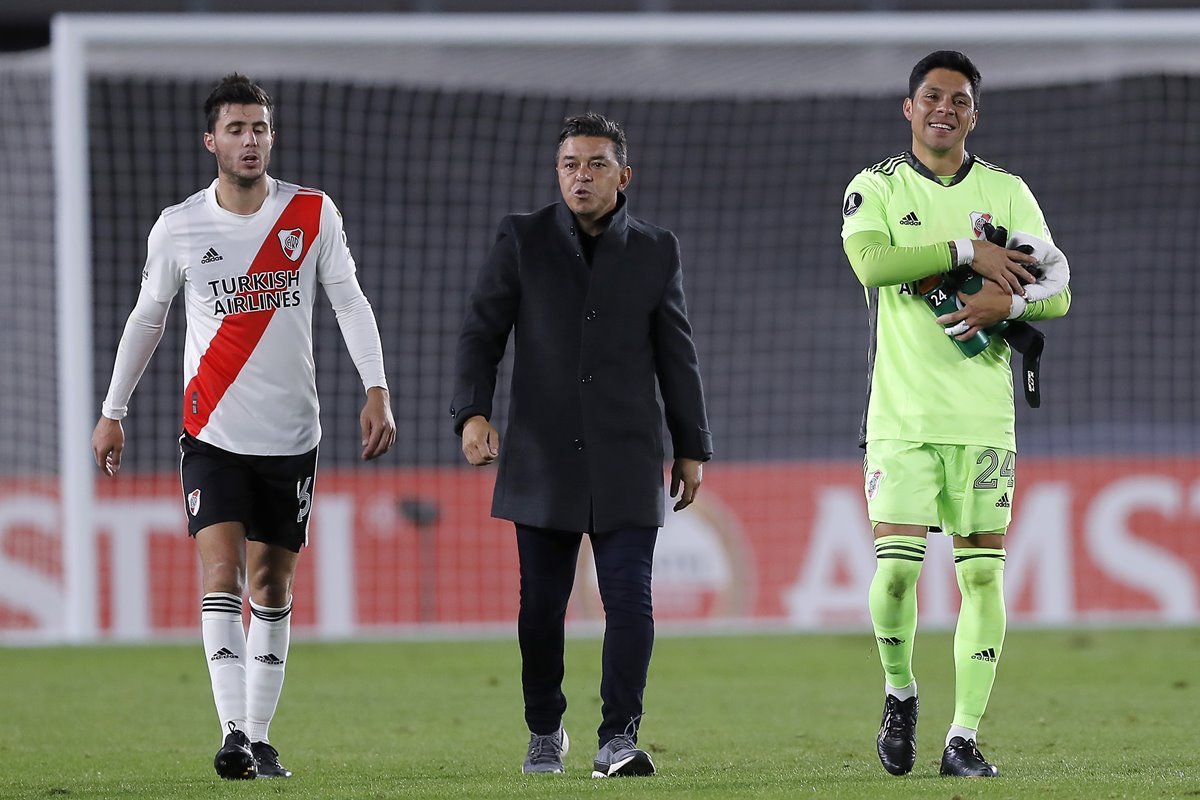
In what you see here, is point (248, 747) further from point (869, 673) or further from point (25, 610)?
point (25, 610)

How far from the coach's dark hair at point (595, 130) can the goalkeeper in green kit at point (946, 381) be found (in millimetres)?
642

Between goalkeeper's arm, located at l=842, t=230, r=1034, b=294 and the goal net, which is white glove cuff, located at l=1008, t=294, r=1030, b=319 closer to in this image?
goalkeeper's arm, located at l=842, t=230, r=1034, b=294

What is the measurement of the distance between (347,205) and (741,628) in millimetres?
5788

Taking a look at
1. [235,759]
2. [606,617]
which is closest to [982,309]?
[606,617]

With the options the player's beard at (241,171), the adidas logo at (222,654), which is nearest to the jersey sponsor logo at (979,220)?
the player's beard at (241,171)

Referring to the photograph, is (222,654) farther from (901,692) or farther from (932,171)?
(932,171)

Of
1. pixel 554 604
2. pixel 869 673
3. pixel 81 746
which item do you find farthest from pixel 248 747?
pixel 869 673

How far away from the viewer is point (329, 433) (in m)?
13.8

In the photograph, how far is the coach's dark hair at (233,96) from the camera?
15.6 feet

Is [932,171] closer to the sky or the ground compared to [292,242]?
closer to the sky

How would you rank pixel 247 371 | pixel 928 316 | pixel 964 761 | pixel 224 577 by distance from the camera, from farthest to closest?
pixel 247 371
pixel 224 577
pixel 928 316
pixel 964 761

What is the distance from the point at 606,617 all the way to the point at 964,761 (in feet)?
3.23

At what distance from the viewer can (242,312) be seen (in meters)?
4.84

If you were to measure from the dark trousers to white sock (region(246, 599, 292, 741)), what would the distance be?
69 centimetres
